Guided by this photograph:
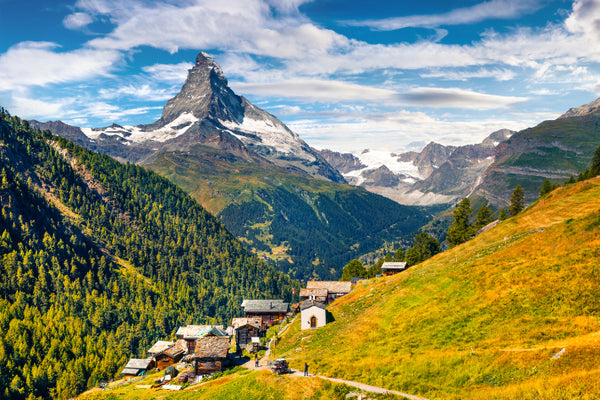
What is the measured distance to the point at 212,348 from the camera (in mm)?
79938

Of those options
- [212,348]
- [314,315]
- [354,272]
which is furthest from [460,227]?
[212,348]

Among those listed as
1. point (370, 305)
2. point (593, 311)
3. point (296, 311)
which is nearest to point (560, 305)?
point (593, 311)

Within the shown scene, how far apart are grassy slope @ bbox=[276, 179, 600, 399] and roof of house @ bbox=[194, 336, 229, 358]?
1117cm

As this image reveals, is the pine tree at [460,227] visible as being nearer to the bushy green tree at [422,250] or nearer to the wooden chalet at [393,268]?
the bushy green tree at [422,250]

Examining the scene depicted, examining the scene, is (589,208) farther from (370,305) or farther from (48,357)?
(48,357)

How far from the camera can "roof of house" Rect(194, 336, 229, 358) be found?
78.8 meters

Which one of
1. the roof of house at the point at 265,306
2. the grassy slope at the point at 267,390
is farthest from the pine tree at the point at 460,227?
the grassy slope at the point at 267,390

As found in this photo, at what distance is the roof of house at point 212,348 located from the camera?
78.8 meters

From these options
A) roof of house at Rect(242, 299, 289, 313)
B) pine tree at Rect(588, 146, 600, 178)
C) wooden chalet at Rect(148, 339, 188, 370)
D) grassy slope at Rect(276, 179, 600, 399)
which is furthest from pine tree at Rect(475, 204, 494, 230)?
wooden chalet at Rect(148, 339, 188, 370)

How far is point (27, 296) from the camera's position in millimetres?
177750

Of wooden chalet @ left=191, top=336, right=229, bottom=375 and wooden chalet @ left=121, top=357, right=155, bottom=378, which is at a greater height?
wooden chalet @ left=191, top=336, right=229, bottom=375

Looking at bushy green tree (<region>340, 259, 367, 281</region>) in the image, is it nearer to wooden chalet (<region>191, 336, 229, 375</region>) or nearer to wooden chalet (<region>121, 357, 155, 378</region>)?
wooden chalet (<region>121, 357, 155, 378</region>)

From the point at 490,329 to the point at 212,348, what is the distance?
52775mm

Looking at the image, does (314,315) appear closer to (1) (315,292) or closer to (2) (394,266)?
(1) (315,292)
